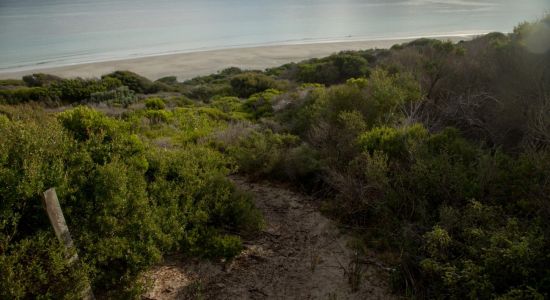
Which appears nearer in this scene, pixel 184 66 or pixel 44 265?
pixel 44 265

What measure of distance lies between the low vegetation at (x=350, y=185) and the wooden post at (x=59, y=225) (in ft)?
0.60

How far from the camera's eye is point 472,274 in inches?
174

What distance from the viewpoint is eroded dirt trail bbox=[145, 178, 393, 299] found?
5.29 metres

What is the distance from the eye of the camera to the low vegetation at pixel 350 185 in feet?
14.6

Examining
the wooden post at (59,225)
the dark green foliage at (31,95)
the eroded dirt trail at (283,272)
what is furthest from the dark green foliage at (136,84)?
the wooden post at (59,225)

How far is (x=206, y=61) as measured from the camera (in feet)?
115

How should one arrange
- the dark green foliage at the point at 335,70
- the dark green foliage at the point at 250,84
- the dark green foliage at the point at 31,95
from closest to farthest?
1. the dark green foliage at the point at 31,95
2. the dark green foliage at the point at 250,84
3. the dark green foliage at the point at 335,70

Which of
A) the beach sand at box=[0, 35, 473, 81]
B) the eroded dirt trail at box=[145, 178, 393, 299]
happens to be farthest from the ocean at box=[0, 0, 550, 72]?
the eroded dirt trail at box=[145, 178, 393, 299]

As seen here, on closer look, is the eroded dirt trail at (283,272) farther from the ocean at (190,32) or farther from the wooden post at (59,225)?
the ocean at (190,32)

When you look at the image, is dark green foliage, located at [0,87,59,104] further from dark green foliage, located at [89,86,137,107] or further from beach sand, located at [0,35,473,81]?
beach sand, located at [0,35,473,81]

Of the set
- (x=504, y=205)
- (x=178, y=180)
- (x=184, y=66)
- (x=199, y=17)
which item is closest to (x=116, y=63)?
(x=184, y=66)

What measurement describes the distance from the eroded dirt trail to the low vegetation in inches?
10.7

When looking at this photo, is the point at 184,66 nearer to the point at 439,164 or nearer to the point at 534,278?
the point at 439,164

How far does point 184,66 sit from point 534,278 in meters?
32.0
